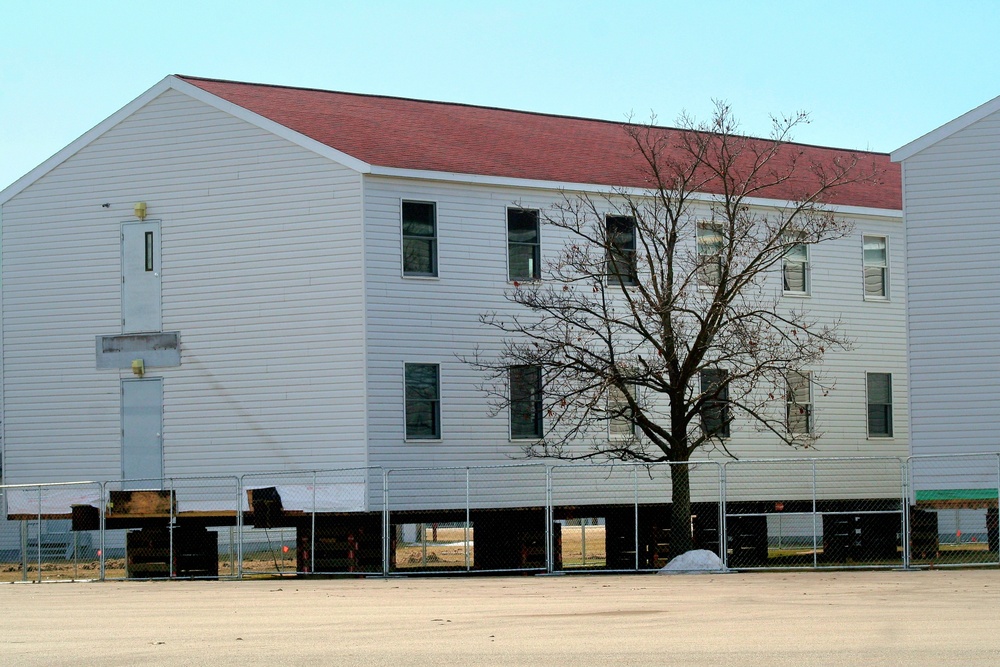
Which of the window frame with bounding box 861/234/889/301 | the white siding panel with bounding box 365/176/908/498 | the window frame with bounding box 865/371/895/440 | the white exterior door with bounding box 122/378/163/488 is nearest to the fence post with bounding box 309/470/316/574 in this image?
the white siding panel with bounding box 365/176/908/498

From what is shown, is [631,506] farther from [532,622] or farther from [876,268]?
[532,622]

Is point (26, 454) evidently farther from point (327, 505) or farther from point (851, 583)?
point (851, 583)

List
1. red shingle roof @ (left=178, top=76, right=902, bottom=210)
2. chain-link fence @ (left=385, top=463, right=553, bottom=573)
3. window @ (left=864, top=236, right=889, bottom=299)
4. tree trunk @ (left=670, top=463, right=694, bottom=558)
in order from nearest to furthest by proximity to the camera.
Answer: tree trunk @ (left=670, top=463, right=694, bottom=558), chain-link fence @ (left=385, top=463, right=553, bottom=573), red shingle roof @ (left=178, top=76, right=902, bottom=210), window @ (left=864, top=236, right=889, bottom=299)

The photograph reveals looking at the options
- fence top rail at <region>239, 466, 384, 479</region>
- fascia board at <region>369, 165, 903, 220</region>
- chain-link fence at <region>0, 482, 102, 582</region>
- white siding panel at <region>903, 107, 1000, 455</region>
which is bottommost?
chain-link fence at <region>0, 482, 102, 582</region>

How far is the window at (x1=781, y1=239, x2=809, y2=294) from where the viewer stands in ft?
105

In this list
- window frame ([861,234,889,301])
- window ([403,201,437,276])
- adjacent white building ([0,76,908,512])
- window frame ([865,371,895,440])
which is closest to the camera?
adjacent white building ([0,76,908,512])

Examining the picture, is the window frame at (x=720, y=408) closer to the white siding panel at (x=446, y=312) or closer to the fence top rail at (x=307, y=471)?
the white siding panel at (x=446, y=312)

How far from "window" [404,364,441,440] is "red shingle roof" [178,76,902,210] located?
4166 millimetres

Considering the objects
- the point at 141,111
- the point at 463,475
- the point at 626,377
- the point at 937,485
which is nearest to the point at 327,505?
the point at 463,475

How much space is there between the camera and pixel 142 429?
28.7m

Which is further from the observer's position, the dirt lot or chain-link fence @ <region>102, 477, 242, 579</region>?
chain-link fence @ <region>102, 477, 242, 579</region>

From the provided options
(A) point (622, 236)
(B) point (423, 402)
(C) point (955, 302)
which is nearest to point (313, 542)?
(B) point (423, 402)

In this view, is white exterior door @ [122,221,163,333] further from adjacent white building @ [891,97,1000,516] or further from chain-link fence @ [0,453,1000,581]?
adjacent white building @ [891,97,1000,516]

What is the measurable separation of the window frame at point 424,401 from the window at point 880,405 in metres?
11.3
